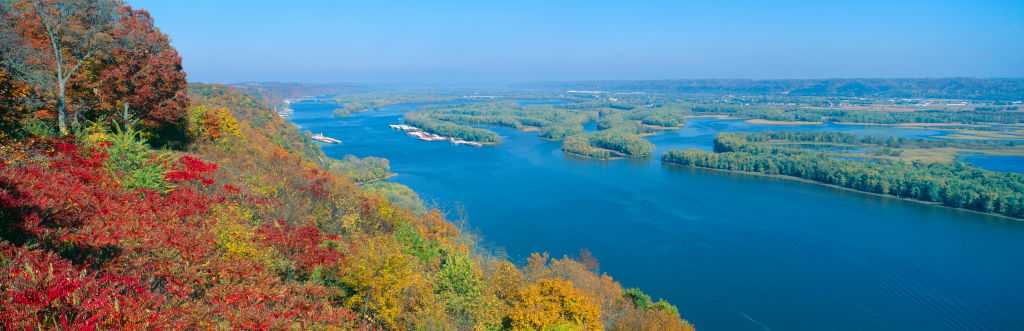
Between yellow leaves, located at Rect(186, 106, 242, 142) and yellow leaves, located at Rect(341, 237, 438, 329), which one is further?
yellow leaves, located at Rect(186, 106, 242, 142)

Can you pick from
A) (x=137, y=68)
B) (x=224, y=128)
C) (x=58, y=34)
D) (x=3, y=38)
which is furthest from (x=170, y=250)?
(x=224, y=128)

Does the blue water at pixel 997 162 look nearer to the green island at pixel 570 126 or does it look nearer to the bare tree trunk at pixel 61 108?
the green island at pixel 570 126

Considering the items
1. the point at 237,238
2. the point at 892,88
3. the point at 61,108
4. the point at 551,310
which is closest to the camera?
the point at 237,238

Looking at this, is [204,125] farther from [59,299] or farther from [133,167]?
[59,299]

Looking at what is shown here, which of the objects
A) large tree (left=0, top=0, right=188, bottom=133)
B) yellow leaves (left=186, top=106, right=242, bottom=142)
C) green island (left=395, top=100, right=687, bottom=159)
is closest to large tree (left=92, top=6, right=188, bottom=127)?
large tree (left=0, top=0, right=188, bottom=133)

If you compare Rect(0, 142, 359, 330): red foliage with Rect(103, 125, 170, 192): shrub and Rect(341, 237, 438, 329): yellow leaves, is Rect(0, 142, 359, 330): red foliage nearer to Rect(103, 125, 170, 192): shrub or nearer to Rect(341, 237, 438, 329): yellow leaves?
Rect(103, 125, 170, 192): shrub

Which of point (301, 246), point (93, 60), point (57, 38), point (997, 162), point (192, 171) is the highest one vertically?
point (57, 38)

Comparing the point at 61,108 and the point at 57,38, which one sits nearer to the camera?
the point at 57,38

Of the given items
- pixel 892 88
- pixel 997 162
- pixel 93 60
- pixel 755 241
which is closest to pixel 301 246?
pixel 93 60
